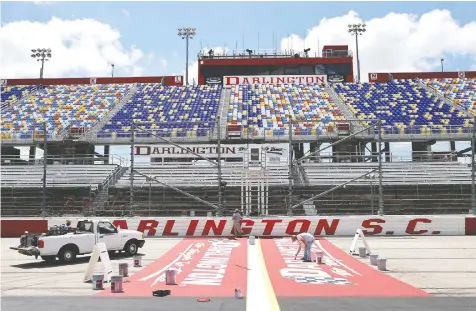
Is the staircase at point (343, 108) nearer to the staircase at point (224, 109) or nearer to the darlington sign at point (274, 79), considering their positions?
the darlington sign at point (274, 79)

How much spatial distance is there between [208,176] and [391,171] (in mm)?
11800

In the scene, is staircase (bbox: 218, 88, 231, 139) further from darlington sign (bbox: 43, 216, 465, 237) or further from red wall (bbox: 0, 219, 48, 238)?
red wall (bbox: 0, 219, 48, 238)

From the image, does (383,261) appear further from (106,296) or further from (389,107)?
(389,107)

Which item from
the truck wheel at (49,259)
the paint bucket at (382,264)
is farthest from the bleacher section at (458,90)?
the truck wheel at (49,259)

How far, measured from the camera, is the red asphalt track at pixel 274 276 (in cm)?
897

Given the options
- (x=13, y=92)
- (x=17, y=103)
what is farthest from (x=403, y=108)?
(x=13, y=92)

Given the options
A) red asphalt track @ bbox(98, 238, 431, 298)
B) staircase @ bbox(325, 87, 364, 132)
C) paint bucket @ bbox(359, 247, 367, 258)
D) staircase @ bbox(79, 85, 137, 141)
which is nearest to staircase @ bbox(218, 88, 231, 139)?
staircase @ bbox(79, 85, 137, 141)

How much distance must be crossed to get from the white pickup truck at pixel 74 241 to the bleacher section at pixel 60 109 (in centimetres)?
2265

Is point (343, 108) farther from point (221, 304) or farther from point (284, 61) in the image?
point (221, 304)

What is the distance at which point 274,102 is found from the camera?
42.1m

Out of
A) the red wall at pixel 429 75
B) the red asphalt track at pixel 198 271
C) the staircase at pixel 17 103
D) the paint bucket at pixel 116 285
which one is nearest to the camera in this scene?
the paint bucket at pixel 116 285

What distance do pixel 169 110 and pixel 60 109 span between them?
412 inches

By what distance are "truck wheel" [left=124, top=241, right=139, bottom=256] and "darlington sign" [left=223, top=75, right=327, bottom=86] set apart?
36100mm

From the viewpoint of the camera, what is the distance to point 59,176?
30.0 metres
